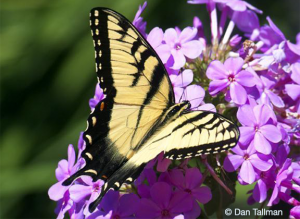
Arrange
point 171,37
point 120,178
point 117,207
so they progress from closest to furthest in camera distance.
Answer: point 120,178 < point 117,207 < point 171,37

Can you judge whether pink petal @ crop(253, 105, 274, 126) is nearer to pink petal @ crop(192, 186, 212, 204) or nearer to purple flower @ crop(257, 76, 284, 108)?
purple flower @ crop(257, 76, 284, 108)

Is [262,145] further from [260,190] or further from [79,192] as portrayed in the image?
[79,192]

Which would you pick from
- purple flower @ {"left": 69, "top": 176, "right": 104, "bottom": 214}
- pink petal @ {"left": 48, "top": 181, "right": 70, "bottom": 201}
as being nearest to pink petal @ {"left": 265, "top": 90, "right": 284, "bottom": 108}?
purple flower @ {"left": 69, "top": 176, "right": 104, "bottom": 214}

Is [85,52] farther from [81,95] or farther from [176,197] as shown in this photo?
[176,197]

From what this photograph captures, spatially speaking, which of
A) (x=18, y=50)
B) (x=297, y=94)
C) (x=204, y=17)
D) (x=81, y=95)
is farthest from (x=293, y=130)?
(x=204, y=17)

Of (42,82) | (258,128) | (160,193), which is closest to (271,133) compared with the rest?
(258,128)
